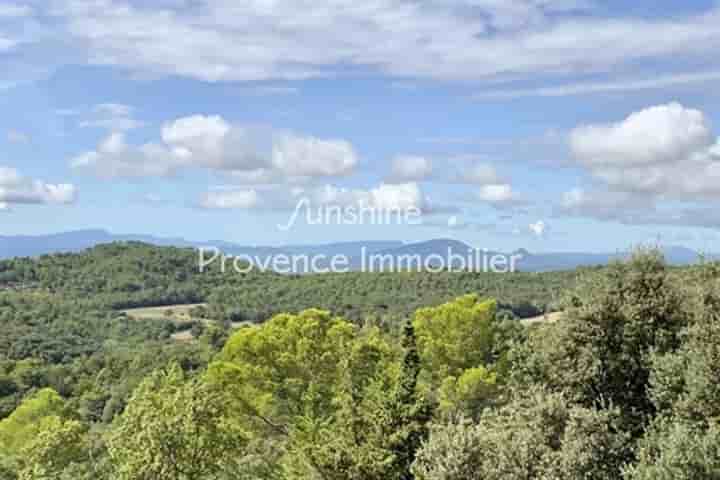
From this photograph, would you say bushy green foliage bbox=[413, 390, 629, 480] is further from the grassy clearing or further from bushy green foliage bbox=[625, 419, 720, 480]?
the grassy clearing

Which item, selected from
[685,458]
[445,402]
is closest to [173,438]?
[685,458]

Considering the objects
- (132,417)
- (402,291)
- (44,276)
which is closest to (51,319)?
(44,276)

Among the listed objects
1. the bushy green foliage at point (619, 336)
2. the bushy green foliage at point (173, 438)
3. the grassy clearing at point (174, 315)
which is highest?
the bushy green foliage at point (619, 336)

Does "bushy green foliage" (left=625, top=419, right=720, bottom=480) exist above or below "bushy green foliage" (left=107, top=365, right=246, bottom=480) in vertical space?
above

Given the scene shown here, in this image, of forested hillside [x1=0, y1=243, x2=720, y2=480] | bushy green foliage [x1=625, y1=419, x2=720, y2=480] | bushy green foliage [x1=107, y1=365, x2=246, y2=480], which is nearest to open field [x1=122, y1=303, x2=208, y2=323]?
forested hillside [x1=0, y1=243, x2=720, y2=480]

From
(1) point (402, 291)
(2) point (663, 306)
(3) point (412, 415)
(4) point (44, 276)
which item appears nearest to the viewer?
(2) point (663, 306)

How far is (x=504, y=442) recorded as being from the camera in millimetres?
19953

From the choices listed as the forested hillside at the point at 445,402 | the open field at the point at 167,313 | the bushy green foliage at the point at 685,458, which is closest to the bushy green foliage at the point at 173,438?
the forested hillside at the point at 445,402

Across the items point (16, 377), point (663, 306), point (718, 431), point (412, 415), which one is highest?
point (663, 306)

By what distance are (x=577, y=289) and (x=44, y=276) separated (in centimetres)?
16849

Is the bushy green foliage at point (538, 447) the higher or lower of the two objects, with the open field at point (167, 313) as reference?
higher

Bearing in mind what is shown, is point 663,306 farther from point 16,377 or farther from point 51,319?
point 51,319

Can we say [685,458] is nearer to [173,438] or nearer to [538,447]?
[538,447]

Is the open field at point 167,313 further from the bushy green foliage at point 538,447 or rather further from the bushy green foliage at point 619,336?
the bushy green foliage at point 538,447
